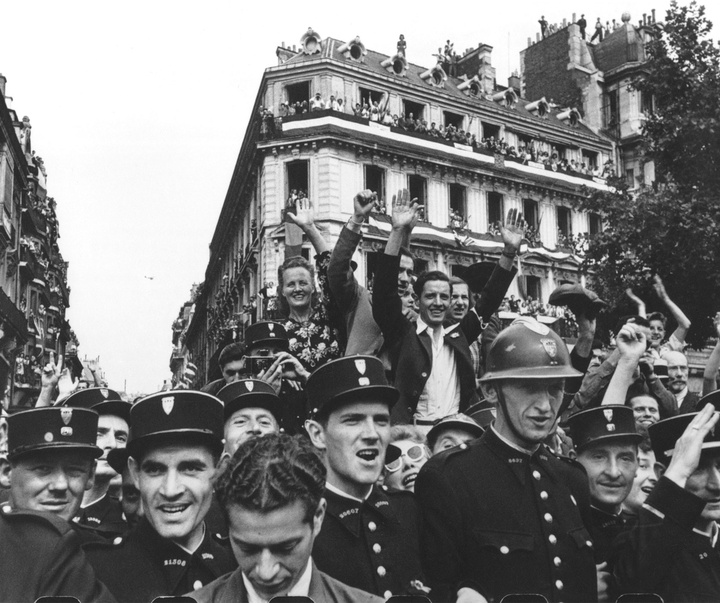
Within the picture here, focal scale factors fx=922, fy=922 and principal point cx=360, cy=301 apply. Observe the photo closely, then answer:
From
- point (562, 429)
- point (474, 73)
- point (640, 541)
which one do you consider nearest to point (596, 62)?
point (474, 73)

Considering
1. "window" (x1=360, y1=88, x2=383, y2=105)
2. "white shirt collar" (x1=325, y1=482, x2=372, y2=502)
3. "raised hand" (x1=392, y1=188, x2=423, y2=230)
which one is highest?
"window" (x1=360, y1=88, x2=383, y2=105)

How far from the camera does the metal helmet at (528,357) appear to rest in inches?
152

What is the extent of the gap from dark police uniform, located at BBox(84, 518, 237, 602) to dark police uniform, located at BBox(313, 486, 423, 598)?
0.42 meters

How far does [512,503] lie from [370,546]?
0.62m

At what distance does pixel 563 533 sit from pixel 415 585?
2.11 feet

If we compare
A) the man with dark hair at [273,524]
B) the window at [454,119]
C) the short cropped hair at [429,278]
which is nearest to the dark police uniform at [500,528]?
the man with dark hair at [273,524]

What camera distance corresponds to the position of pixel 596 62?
48.6m

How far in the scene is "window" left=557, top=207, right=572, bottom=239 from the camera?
42.6 meters

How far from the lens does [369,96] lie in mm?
37688

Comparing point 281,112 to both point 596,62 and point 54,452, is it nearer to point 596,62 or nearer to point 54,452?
point 596,62

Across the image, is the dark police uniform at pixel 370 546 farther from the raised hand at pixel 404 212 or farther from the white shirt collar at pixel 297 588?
the raised hand at pixel 404 212

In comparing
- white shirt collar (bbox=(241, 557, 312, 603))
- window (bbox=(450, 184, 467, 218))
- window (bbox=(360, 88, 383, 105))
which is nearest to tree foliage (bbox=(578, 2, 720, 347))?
white shirt collar (bbox=(241, 557, 312, 603))

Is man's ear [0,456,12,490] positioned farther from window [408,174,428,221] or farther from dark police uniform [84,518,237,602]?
window [408,174,428,221]

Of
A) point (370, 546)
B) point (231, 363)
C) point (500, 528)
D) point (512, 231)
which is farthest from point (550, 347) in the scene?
point (231, 363)
